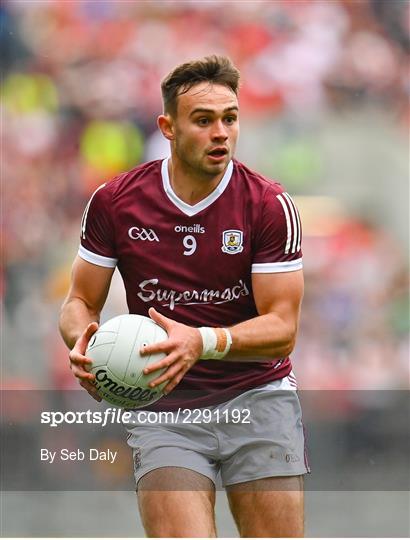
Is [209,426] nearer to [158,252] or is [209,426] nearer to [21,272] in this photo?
[158,252]

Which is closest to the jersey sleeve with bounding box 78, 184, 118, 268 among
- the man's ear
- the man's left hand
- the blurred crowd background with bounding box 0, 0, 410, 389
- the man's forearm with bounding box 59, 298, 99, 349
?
the man's forearm with bounding box 59, 298, 99, 349

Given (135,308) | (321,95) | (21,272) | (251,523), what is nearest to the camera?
(251,523)

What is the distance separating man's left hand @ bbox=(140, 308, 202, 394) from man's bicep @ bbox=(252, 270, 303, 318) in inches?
14.9

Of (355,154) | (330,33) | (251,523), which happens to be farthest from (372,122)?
(251,523)

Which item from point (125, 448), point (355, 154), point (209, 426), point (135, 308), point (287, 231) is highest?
point (355, 154)

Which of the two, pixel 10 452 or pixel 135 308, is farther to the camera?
pixel 10 452

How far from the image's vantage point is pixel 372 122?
24.7 feet

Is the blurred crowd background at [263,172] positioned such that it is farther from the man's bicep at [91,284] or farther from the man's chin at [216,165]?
the man's chin at [216,165]

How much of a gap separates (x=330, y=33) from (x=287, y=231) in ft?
13.7

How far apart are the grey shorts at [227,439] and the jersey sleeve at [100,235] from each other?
0.59 metres

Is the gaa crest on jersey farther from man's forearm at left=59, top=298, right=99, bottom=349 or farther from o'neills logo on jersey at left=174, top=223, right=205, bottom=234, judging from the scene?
man's forearm at left=59, top=298, right=99, bottom=349

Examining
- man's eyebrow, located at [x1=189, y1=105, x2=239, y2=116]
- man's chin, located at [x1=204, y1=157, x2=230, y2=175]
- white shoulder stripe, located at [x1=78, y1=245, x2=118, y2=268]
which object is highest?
man's eyebrow, located at [x1=189, y1=105, x2=239, y2=116]

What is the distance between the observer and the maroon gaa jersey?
3875 millimetres

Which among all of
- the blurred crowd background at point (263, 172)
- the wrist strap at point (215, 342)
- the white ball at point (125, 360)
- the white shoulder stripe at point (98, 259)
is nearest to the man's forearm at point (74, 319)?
the white shoulder stripe at point (98, 259)
